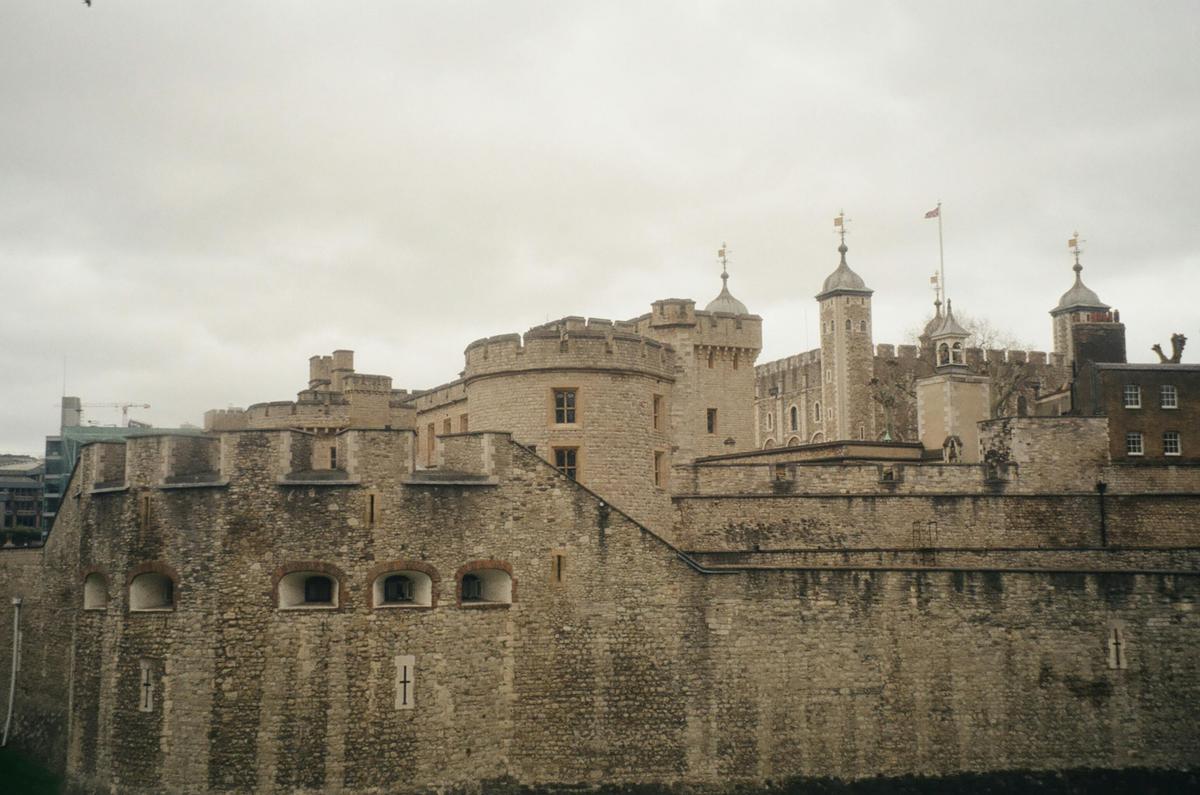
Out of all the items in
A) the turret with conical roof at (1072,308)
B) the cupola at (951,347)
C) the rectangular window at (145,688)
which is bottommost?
the rectangular window at (145,688)

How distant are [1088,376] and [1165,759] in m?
14.2

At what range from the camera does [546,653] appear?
94.6 ft

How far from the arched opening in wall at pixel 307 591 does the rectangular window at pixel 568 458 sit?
7.42 metres

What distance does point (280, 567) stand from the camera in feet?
91.1

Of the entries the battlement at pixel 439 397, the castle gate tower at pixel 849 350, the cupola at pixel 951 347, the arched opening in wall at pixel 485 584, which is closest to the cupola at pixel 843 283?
the castle gate tower at pixel 849 350

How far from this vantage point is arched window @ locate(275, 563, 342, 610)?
2775cm

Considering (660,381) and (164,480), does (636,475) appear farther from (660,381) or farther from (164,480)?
(164,480)

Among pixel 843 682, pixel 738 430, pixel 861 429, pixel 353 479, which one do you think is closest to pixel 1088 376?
pixel 738 430

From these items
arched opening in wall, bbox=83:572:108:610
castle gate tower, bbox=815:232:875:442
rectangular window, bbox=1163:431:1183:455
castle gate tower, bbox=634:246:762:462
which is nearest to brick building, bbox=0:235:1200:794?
arched opening in wall, bbox=83:572:108:610

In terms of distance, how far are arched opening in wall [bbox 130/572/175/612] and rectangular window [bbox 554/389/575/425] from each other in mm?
10287

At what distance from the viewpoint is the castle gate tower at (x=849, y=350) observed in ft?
241

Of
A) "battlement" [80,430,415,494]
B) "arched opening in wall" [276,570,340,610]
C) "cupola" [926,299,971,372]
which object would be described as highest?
"cupola" [926,299,971,372]

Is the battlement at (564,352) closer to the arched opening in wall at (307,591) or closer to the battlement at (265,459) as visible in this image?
the battlement at (265,459)

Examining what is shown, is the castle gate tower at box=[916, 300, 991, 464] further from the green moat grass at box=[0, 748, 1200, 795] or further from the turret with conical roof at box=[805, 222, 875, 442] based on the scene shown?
the turret with conical roof at box=[805, 222, 875, 442]
